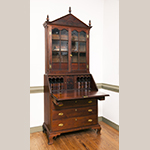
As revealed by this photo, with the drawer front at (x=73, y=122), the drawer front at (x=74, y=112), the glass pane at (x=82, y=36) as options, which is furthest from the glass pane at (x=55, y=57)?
the drawer front at (x=73, y=122)

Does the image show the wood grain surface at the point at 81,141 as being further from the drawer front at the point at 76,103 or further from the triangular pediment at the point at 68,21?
the triangular pediment at the point at 68,21

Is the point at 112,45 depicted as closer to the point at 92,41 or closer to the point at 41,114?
the point at 92,41

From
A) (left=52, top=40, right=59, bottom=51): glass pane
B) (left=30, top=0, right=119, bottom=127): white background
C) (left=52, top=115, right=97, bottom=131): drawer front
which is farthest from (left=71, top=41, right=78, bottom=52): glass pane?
(left=52, top=115, right=97, bottom=131): drawer front

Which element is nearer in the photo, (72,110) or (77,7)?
(72,110)

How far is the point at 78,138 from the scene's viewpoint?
9.22 feet

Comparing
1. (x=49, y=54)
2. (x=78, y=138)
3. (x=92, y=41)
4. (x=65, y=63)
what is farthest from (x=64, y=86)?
(x=92, y=41)

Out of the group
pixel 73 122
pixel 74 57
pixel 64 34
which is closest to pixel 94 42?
pixel 74 57

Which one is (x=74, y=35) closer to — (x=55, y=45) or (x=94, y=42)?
(x=55, y=45)

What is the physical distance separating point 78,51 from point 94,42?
2.22ft

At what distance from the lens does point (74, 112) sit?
278cm

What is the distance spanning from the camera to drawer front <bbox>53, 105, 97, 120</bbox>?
2.67 m

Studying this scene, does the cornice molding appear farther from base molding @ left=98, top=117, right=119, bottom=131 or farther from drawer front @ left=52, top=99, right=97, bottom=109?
base molding @ left=98, top=117, right=119, bottom=131

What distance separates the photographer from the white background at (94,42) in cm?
300

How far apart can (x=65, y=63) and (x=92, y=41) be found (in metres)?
0.98
